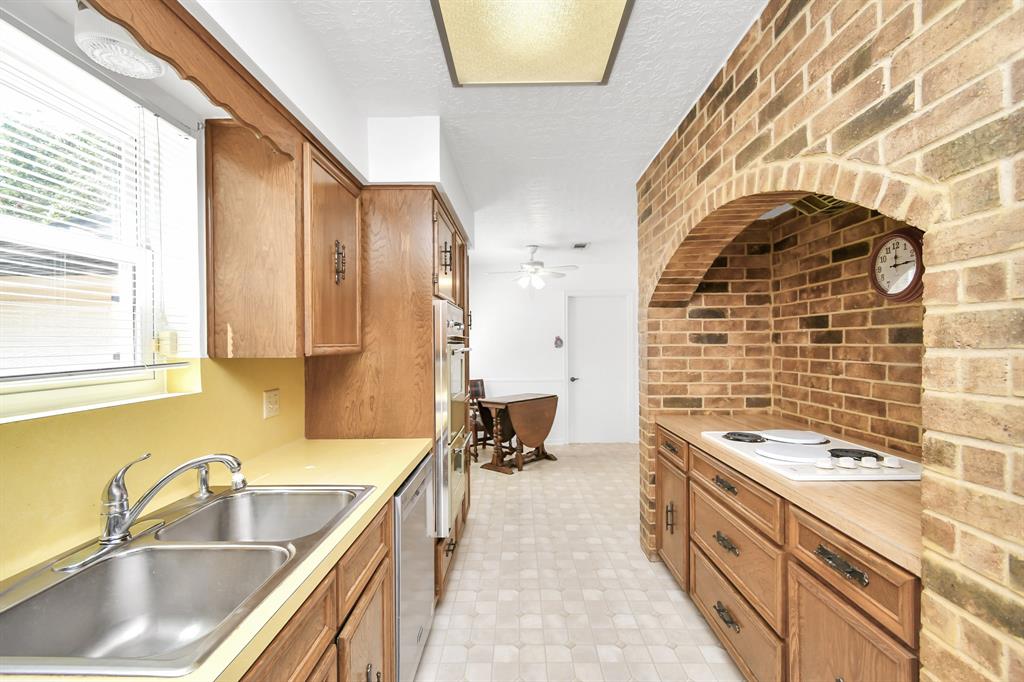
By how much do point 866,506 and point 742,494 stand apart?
472 millimetres

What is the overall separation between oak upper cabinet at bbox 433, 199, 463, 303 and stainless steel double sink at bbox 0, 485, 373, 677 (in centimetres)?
118

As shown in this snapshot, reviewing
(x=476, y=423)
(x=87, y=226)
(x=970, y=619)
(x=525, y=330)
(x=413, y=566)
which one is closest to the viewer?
(x=970, y=619)

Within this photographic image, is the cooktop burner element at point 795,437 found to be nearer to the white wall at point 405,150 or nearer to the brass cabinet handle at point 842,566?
the brass cabinet handle at point 842,566

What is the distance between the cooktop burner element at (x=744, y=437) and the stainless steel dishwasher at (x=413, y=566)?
1342 millimetres

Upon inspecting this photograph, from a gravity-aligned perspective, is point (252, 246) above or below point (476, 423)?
above

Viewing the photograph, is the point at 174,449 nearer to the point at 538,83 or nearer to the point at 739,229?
the point at 538,83

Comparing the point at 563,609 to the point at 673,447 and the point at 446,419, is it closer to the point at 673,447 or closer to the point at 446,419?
the point at 673,447

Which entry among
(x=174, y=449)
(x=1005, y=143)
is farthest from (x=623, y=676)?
(x=1005, y=143)

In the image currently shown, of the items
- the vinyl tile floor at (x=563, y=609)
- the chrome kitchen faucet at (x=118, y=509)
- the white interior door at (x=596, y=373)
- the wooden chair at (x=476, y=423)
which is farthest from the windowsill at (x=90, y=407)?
the white interior door at (x=596, y=373)

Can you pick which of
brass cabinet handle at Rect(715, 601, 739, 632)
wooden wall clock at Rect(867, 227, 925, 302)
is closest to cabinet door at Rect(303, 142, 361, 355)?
brass cabinet handle at Rect(715, 601, 739, 632)

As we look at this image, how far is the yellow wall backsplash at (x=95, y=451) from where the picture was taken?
0.88 m

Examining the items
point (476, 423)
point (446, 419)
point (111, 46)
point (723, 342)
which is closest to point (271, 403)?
point (446, 419)

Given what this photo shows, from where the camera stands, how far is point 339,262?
5.65 ft

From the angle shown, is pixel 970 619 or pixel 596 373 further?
pixel 596 373
